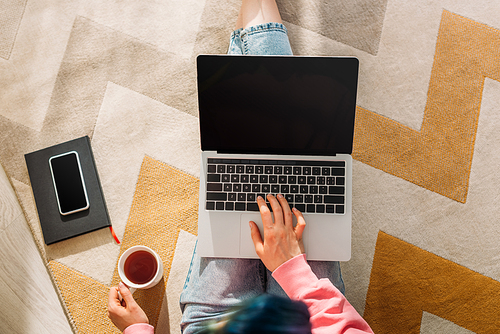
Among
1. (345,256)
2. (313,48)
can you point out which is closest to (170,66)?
(313,48)

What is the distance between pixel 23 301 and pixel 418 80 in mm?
1690

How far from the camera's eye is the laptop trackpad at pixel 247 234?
0.88 meters

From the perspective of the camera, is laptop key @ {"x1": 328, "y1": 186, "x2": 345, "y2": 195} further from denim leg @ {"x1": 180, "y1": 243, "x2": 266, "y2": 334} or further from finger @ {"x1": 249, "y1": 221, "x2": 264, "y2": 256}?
denim leg @ {"x1": 180, "y1": 243, "x2": 266, "y2": 334}

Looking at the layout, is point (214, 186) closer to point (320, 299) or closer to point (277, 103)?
point (277, 103)

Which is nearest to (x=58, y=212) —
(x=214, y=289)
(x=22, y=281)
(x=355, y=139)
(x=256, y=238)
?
(x=22, y=281)

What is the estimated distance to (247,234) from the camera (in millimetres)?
881

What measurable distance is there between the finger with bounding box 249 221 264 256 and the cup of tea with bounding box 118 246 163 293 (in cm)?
38

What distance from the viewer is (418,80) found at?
1.26m

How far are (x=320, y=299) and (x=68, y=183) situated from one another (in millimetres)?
974

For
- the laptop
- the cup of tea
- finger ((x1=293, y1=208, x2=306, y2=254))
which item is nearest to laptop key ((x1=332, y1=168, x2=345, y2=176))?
the laptop

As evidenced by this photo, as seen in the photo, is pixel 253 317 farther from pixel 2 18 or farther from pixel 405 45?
pixel 2 18

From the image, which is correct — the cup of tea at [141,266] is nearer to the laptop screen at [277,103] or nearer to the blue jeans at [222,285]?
the blue jeans at [222,285]

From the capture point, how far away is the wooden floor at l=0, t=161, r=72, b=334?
1.04 meters

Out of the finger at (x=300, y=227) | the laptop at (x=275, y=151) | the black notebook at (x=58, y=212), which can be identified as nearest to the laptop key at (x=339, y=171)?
the laptop at (x=275, y=151)
